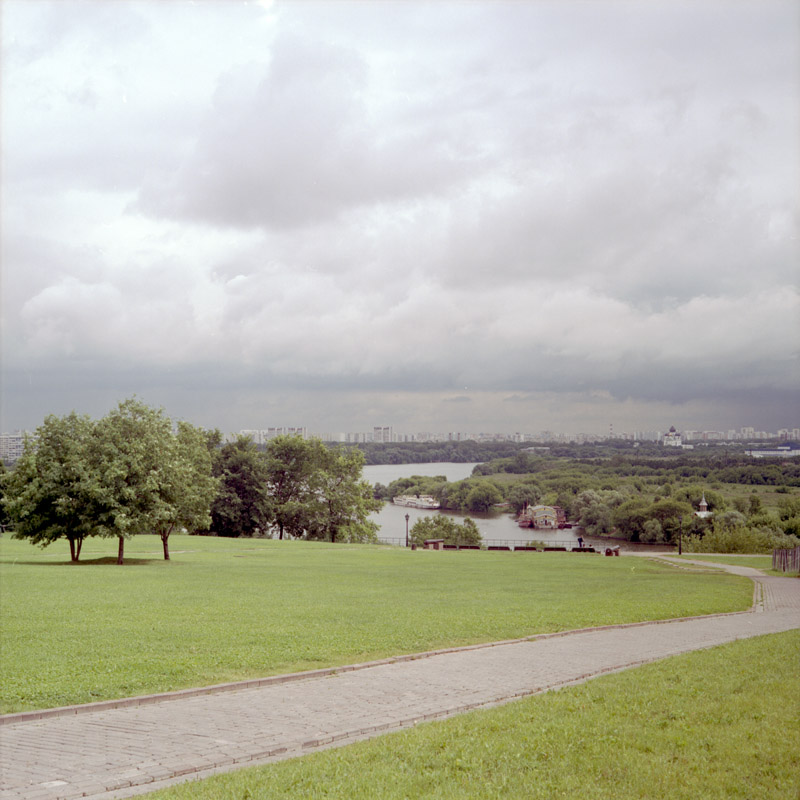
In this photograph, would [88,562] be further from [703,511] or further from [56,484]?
[703,511]

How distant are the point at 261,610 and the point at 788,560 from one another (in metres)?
29.3

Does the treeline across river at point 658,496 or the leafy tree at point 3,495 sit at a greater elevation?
the leafy tree at point 3,495

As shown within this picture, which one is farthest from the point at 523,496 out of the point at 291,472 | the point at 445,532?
the point at 291,472

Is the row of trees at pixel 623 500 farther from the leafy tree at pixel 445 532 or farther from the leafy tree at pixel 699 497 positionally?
the leafy tree at pixel 445 532

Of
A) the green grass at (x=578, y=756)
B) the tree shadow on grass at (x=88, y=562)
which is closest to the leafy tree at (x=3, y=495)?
the tree shadow on grass at (x=88, y=562)

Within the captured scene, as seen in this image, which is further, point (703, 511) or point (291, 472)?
point (703, 511)

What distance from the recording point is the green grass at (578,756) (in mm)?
5781

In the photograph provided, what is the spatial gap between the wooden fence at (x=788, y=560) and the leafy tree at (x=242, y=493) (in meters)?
45.5

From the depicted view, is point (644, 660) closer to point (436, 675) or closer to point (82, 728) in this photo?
point (436, 675)

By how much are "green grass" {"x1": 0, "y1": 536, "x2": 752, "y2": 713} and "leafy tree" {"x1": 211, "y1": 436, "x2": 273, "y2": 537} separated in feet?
102

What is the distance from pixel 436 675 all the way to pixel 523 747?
13.6ft

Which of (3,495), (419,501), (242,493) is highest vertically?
(3,495)

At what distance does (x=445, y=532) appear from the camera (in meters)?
75.2

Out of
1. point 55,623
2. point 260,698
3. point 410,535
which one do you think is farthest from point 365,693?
point 410,535
